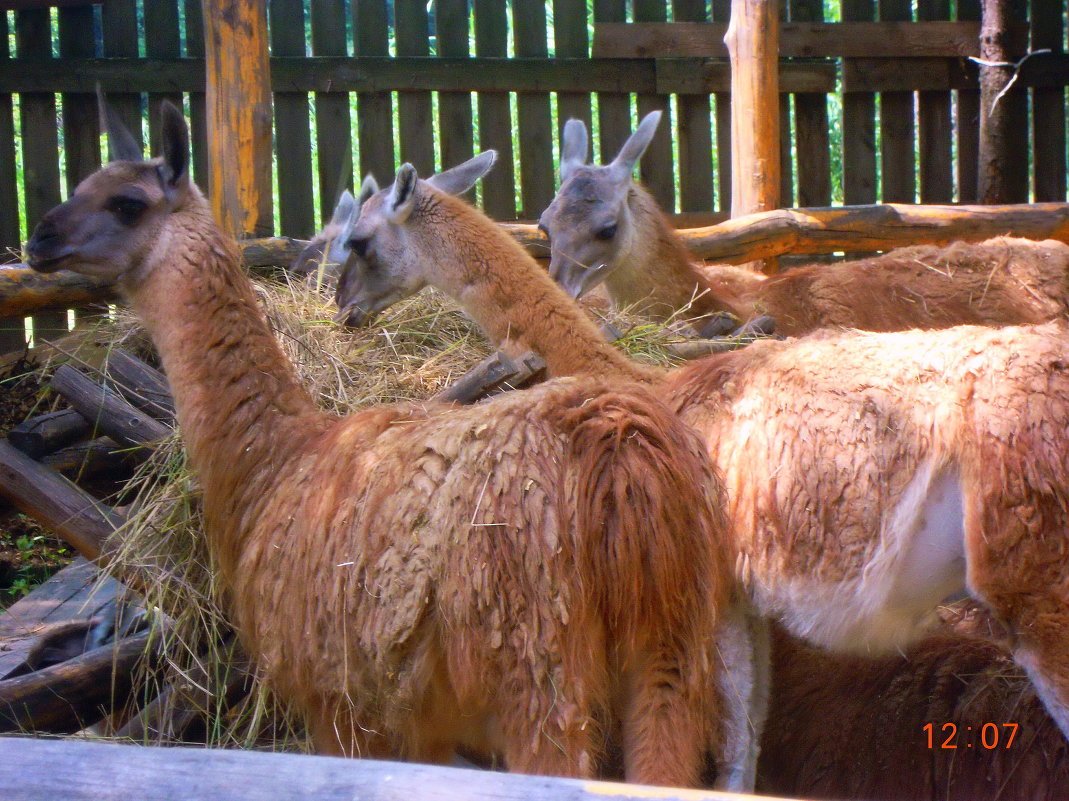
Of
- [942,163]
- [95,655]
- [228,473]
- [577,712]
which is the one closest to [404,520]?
[577,712]

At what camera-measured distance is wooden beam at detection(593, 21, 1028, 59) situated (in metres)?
8.95

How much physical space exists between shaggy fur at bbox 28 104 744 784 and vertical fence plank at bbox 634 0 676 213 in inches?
255

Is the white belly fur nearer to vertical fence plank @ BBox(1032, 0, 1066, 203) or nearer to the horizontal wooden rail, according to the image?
the horizontal wooden rail

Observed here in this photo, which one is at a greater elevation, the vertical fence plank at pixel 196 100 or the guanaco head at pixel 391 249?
the vertical fence plank at pixel 196 100

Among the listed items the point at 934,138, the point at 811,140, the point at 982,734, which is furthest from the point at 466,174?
the point at 934,138

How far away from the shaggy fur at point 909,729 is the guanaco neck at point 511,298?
1.27 meters

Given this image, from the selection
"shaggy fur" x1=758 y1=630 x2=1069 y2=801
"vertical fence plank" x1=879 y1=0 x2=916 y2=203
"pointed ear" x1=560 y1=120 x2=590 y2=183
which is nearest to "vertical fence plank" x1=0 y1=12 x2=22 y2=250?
"pointed ear" x1=560 y1=120 x2=590 y2=183

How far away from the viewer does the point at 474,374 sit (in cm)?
397

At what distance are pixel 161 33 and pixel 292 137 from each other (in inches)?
49.9

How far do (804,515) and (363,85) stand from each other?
6.69 m

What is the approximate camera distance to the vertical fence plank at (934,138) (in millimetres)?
9406

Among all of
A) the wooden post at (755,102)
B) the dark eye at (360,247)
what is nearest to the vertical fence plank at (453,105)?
the wooden post at (755,102)

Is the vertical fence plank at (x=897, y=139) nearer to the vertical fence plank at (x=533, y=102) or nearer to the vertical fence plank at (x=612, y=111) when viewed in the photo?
the vertical fence plank at (x=612, y=111)

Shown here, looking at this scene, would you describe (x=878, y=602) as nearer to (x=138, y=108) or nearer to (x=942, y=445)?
(x=942, y=445)
